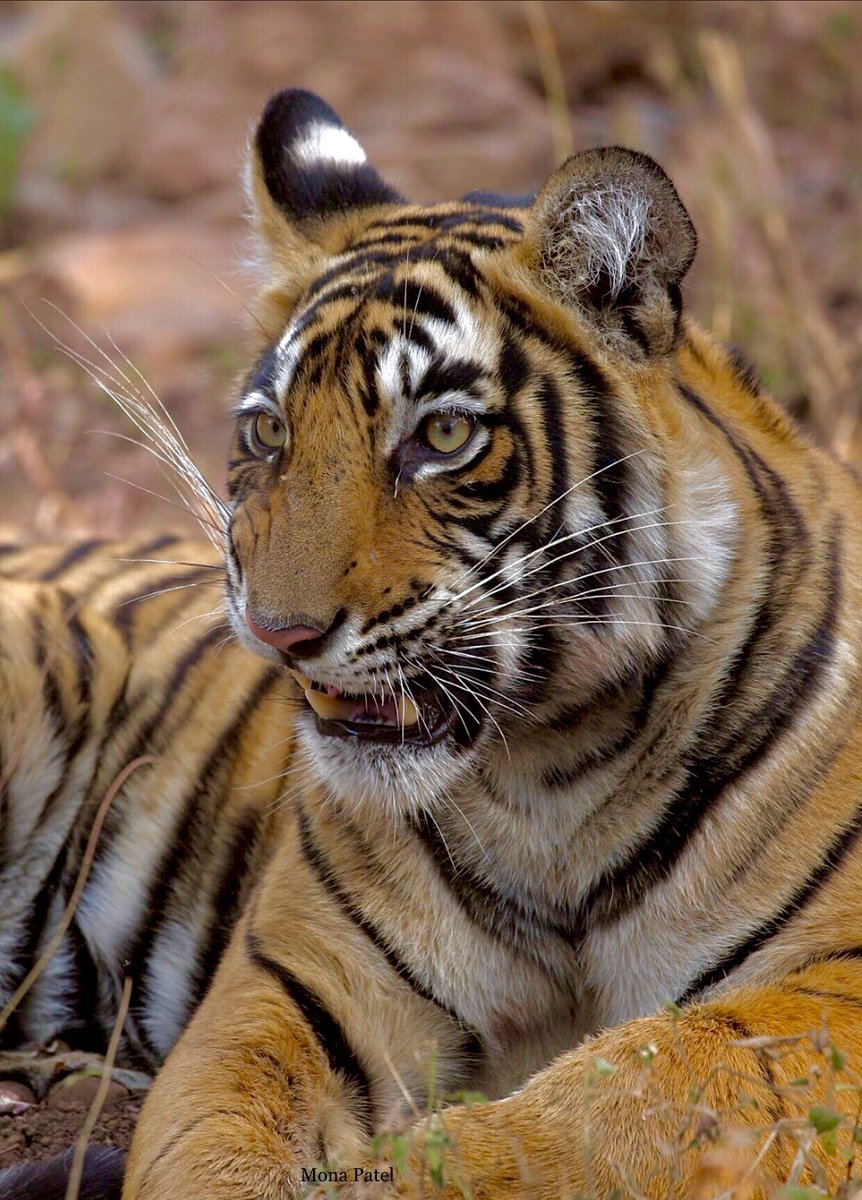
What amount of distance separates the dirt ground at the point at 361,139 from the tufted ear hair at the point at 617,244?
112 inches

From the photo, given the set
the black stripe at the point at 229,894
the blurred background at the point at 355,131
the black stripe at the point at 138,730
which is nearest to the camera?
the black stripe at the point at 229,894

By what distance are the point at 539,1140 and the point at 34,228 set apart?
21.9ft

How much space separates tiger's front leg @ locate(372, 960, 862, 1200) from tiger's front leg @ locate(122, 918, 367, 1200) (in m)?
0.18

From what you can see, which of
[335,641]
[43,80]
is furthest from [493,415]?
[43,80]

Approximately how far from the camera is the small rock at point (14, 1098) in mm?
2643

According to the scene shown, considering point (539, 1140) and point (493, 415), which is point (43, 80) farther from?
point (539, 1140)

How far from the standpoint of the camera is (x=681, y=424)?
2.21m

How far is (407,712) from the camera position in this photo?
2211 millimetres

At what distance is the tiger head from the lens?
6.93ft

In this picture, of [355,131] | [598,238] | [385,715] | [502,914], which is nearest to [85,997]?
[502,914]

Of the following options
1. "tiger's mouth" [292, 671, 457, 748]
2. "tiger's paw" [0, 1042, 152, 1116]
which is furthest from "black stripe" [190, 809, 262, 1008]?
"tiger's mouth" [292, 671, 457, 748]

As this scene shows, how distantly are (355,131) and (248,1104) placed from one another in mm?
5945

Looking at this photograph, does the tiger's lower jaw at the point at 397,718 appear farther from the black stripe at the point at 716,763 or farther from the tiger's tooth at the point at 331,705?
the black stripe at the point at 716,763

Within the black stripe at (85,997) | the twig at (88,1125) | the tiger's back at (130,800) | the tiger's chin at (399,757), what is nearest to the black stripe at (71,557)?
the tiger's back at (130,800)
